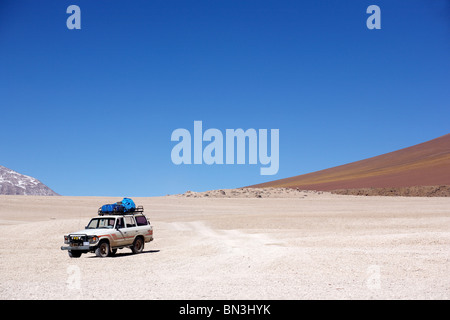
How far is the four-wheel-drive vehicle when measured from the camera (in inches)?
797

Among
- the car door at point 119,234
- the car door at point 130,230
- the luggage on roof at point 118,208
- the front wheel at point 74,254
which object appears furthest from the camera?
the luggage on roof at point 118,208

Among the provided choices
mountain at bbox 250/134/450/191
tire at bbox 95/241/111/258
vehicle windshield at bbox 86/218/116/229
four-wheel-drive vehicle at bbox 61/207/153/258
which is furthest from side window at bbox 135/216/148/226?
mountain at bbox 250/134/450/191

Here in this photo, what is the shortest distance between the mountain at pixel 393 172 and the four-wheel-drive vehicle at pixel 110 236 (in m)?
79.6

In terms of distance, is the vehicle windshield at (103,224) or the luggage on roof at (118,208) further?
the luggage on roof at (118,208)

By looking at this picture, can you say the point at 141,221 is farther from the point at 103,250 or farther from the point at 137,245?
the point at 103,250

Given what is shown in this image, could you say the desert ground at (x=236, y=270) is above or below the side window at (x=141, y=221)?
below

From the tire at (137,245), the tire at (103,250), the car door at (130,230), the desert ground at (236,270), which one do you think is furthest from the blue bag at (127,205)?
the desert ground at (236,270)

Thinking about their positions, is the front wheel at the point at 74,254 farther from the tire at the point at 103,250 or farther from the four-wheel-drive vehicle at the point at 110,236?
the tire at the point at 103,250

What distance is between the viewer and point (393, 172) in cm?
11012

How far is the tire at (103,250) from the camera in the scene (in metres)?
20.3

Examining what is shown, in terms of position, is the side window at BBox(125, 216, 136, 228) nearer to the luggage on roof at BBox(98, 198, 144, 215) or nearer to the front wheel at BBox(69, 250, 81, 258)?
the luggage on roof at BBox(98, 198, 144, 215)

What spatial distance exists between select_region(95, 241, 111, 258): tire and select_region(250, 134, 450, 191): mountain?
81925mm
